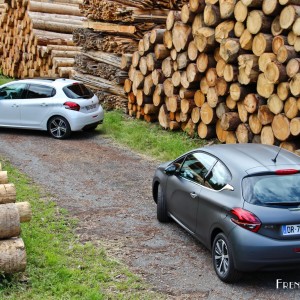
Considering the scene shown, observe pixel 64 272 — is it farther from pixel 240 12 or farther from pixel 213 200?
pixel 240 12

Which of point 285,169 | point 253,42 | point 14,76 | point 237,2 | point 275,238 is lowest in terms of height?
point 14,76

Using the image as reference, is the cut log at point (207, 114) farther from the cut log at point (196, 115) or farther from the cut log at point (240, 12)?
the cut log at point (240, 12)

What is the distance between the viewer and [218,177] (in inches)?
297

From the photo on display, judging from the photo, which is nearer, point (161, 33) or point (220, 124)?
point (220, 124)

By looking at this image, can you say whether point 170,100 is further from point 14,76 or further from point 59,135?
point 14,76

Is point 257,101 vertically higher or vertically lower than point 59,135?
higher

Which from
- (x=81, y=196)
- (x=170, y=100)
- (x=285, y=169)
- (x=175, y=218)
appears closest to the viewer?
(x=285, y=169)

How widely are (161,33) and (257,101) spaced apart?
14.7ft

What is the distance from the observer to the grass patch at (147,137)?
1410cm

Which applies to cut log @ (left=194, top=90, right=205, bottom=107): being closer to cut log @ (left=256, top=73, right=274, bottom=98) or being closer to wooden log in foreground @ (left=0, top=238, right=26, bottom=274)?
cut log @ (left=256, top=73, right=274, bottom=98)

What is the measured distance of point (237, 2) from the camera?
1239 centimetres

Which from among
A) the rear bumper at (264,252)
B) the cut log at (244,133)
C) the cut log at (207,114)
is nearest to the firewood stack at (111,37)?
the cut log at (207,114)

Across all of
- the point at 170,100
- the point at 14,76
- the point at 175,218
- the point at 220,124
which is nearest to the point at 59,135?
the point at 170,100

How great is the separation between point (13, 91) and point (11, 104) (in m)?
0.42
